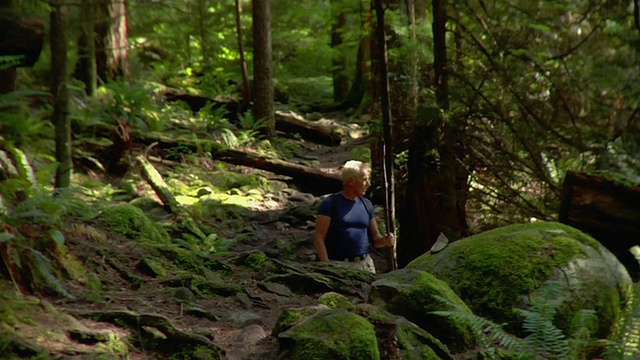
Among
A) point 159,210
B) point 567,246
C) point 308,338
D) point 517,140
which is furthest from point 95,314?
point 517,140

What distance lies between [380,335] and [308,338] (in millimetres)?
508

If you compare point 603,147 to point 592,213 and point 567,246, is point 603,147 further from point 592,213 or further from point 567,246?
point 567,246

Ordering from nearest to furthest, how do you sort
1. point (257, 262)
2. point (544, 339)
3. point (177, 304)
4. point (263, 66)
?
point (544, 339)
point (177, 304)
point (257, 262)
point (263, 66)

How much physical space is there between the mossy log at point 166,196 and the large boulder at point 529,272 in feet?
13.2

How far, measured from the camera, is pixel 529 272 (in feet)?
16.8

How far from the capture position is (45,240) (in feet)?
14.8

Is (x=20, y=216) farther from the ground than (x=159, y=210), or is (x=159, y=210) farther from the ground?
(x=20, y=216)

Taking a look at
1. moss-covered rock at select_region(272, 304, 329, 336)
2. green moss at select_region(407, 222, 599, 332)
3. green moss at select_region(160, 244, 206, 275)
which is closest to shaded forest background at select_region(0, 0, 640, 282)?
green moss at select_region(160, 244, 206, 275)

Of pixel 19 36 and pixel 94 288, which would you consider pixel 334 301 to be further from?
pixel 19 36

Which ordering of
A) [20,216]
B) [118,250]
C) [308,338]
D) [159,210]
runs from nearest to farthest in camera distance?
[308,338] → [20,216] → [118,250] → [159,210]

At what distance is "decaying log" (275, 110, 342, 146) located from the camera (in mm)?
16297

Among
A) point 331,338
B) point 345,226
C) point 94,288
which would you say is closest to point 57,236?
point 94,288

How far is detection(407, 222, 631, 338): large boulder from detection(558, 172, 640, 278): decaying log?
1.69 m

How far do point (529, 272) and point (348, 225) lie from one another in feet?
8.00
